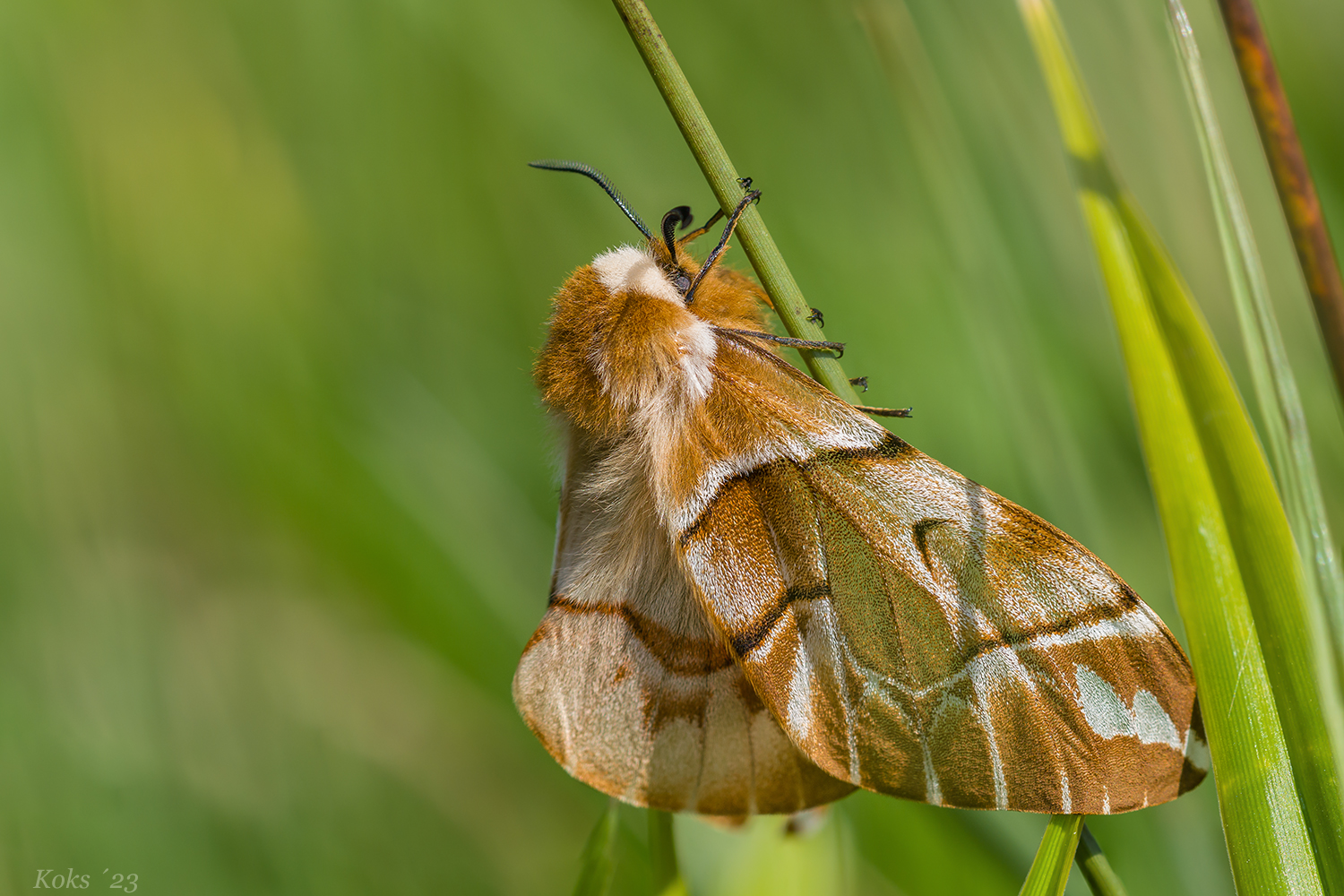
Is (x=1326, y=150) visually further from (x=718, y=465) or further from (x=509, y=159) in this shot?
(x=509, y=159)

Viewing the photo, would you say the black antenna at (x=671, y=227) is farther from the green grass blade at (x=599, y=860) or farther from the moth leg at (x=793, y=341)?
the green grass blade at (x=599, y=860)

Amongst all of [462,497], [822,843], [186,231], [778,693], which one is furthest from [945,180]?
[186,231]

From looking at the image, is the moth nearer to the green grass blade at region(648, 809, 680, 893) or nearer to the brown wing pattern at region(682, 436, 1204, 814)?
the brown wing pattern at region(682, 436, 1204, 814)

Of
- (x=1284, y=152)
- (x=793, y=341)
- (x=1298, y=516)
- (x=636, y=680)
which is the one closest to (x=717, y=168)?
(x=793, y=341)

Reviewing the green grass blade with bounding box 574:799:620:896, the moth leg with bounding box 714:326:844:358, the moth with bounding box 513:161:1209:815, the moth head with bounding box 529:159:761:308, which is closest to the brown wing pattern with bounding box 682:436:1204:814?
the moth with bounding box 513:161:1209:815

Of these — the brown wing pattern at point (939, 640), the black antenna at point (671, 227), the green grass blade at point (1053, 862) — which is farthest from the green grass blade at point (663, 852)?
the black antenna at point (671, 227)

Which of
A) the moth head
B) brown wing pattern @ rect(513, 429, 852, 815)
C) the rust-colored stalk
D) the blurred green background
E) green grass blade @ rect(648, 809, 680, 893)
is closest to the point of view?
the rust-colored stalk
